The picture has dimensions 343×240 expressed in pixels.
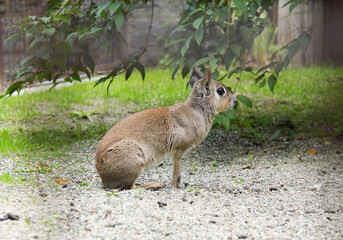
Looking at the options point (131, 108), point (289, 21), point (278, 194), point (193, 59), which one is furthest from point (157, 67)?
point (278, 194)

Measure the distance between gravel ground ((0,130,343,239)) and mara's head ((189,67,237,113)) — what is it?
0.72 m

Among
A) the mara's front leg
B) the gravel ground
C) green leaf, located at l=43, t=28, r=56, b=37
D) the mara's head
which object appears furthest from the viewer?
the mara's head

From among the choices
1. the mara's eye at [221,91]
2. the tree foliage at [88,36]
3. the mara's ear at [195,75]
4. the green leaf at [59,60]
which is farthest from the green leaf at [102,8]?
the mara's eye at [221,91]

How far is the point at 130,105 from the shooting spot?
641 cm

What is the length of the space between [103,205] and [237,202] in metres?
1.06

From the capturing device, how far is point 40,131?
14.1 ft

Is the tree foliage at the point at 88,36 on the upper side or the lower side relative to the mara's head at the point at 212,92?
upper

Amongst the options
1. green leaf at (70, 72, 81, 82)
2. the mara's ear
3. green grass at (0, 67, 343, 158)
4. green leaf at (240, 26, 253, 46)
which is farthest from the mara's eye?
green leaf at (70, 72, 81, 82)

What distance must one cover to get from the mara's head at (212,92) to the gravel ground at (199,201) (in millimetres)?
717

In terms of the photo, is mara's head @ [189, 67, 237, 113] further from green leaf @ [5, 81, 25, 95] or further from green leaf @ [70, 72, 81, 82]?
green leaf @ [5, 81, 25, 95]

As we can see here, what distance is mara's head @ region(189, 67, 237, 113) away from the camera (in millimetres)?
3852

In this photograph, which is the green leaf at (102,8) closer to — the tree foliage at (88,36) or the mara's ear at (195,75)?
the tree foliage at (88,36)

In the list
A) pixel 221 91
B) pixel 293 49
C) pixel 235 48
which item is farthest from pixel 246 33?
pixel 293 49

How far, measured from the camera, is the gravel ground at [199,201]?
247 cm
